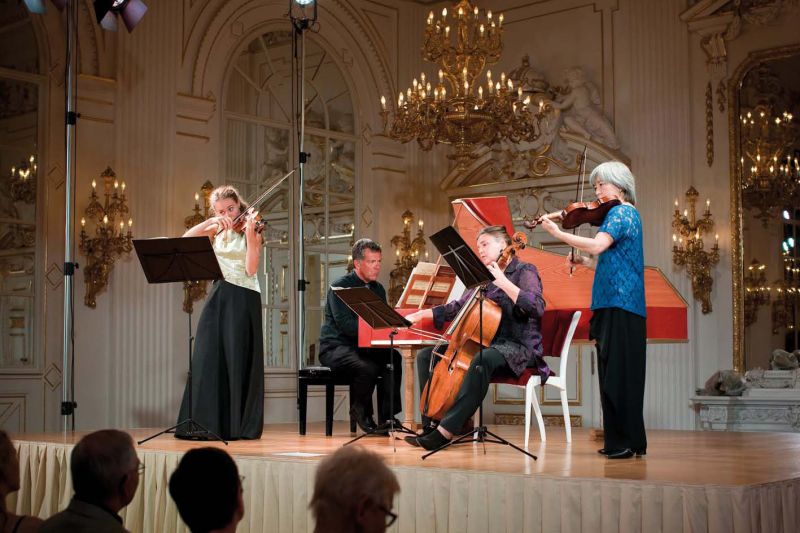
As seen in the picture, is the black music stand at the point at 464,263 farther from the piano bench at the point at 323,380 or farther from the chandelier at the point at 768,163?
the chandelier at the point at 768,163

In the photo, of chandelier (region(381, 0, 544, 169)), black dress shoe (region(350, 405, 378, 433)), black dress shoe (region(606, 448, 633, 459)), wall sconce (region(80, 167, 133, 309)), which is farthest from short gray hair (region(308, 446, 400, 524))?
wall sconce (region(80, 167, 133, 309))

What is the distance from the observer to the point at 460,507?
4355mm

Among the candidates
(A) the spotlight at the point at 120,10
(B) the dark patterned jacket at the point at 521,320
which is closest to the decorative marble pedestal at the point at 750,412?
(B) the dark patterned jacket at the point at 521,320

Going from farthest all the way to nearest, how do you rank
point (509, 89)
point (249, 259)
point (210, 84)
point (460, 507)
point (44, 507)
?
point (210, 84)
point (509, 89)
point (249, 259)
point (44, 507)
point (460, 507)

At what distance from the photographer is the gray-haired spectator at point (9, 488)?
2.71m

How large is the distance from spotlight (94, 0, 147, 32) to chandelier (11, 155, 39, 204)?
1.45 metres

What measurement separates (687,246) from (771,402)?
151 centimetres

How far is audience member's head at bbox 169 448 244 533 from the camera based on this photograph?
7.47ft

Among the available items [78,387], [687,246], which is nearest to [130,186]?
[78,387]

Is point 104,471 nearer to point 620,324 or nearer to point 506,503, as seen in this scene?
point 506,503

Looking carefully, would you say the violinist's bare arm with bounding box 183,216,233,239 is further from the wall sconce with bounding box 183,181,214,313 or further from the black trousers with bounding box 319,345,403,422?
the wall sconce with bounding box 183,181,214,313

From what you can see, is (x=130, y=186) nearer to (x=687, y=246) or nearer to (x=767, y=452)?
(x=687, y=246)

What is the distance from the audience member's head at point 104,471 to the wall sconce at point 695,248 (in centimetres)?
698

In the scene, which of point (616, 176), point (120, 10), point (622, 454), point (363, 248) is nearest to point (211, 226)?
point (363, 248)
